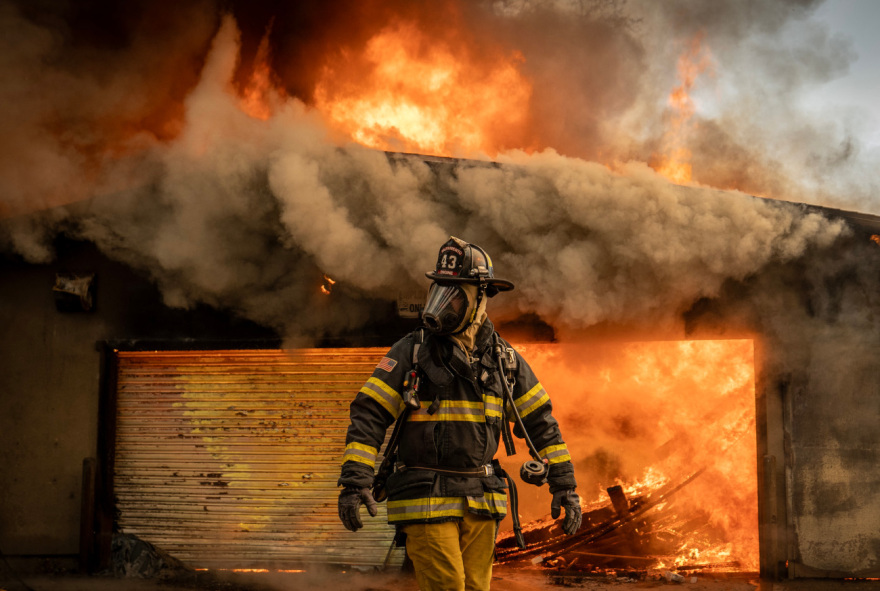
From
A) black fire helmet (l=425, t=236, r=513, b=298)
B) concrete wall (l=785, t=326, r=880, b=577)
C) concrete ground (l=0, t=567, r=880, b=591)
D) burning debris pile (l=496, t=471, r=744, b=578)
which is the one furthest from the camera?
burning debris pile (l=496, t=471, r=744, b=578)

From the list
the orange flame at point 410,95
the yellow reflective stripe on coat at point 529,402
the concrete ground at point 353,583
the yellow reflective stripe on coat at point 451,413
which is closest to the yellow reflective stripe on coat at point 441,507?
the yellow reflective stripe on coat at point 451,413

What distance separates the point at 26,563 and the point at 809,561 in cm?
A: 715

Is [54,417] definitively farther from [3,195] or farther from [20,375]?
[3,195]

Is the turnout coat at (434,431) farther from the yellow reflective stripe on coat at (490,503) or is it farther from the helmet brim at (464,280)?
the helmet brim at (464,280)

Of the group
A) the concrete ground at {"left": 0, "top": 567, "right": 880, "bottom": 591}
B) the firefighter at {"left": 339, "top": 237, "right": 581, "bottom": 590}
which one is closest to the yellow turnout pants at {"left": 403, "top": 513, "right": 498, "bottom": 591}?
the firefighter at {"left": 339, "top": 237, "right": 581, "bottom": 590}

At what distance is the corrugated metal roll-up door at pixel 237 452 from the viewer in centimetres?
648

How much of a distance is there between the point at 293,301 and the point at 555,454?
3461 mm

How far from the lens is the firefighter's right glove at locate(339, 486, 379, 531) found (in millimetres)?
3102

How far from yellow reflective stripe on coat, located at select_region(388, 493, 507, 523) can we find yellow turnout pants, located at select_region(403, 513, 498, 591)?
5 centimetres

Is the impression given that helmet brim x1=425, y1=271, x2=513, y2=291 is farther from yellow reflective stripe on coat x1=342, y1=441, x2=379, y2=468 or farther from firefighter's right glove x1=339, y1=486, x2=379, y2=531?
firefighter's right glove x1=339, y1=486, x2=379, y2=531

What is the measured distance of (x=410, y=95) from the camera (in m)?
8.80

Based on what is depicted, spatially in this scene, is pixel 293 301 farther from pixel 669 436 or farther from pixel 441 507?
pixel 669 436

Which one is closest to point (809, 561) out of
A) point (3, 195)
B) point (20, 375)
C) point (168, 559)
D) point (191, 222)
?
point (168, 559)

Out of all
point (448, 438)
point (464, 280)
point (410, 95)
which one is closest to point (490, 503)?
point (448, 438)
